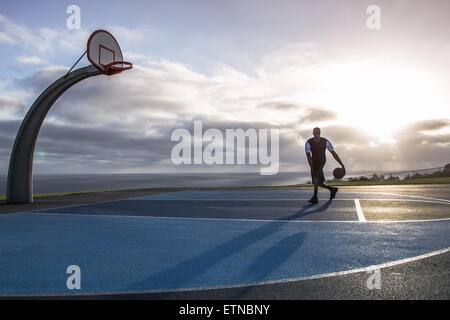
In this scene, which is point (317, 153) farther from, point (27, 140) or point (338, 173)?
point (27, 140)

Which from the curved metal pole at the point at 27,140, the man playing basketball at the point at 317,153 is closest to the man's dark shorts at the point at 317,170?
the man playing basketball at the point at 317,153

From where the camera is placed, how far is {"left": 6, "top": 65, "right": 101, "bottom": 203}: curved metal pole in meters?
14.0

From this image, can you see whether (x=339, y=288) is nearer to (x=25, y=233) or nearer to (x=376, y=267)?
(x=376, y=267)

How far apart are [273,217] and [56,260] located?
218 inches

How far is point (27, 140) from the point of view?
1420cm

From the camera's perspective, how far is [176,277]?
13.9 feet

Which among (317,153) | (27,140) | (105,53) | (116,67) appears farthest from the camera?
(105,53)

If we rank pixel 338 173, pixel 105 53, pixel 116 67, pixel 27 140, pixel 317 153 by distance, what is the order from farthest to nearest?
pixel 105 53, pixel 116 67, pixel 27 140, pixel 338 173, pixel 317 153

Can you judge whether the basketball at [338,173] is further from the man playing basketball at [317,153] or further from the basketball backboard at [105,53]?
the basketball backboard at [105,53]

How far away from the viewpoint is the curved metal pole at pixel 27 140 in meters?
14.0

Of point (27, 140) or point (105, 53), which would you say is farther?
point (105, 53)

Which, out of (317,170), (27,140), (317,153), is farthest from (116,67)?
(317,170)

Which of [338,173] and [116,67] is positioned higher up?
[116,67]
